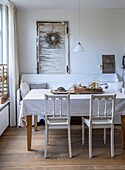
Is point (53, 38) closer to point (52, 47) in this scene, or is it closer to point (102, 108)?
point (52, 47)

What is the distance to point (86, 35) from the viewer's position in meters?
5.84

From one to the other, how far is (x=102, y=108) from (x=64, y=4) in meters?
2.83

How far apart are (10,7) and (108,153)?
138 inches

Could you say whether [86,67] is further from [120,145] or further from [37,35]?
[120,145]

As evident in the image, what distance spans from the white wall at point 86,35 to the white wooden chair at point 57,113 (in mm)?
2476

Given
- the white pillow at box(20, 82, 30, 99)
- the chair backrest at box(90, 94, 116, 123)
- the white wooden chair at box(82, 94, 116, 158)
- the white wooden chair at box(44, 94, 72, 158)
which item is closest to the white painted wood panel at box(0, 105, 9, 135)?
the white pillow at box(20, 82, 30, 99)

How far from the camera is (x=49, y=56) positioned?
5820mm

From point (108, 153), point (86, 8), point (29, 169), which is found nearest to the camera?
point (29, 169)

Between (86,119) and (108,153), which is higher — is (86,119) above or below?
above

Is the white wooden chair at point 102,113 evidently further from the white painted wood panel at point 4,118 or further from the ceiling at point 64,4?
the ceiling at point 64,4

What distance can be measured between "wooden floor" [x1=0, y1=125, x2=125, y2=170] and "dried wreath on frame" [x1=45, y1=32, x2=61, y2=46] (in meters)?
2.27

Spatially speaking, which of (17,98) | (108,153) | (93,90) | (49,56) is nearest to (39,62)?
(49,56)

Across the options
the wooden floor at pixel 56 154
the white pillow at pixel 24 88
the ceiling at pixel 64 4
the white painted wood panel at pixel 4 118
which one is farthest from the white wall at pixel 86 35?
the wooden floor at pixel 56 154

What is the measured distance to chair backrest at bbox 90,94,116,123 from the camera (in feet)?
10.9
